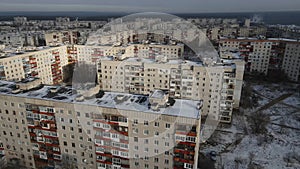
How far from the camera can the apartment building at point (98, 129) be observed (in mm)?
15125

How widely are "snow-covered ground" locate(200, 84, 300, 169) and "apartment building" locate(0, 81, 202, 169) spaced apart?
9.81 metres

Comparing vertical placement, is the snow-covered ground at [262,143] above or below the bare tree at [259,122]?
below

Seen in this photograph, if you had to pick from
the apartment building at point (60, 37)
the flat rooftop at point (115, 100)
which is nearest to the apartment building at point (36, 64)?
the flat rooftop at point (115, 100)

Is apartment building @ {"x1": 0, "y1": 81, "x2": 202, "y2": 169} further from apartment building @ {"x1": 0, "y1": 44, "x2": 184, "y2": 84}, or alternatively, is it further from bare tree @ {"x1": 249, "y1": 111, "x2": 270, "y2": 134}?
apartment building @ {"x1": 0, "y1": 44, "x2": 184, "y2": 84}

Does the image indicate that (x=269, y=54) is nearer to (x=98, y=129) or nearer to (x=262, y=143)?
(x=262, y=143)

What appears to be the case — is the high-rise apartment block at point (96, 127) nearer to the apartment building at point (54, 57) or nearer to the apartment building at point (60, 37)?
the apartment building at point (54, 57)

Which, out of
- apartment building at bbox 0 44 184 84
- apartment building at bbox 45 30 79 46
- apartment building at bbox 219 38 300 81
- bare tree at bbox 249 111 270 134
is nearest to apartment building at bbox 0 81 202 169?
bare tree at bbox 249 111 270 134

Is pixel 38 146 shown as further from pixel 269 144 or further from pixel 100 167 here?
pixel 269 144

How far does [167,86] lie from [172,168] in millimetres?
15258

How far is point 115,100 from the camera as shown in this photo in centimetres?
1730

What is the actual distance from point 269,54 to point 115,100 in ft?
150

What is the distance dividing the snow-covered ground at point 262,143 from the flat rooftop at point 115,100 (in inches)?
400

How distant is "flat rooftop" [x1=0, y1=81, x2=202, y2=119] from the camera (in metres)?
15.3

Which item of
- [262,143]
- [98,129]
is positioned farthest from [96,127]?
[262,143]
